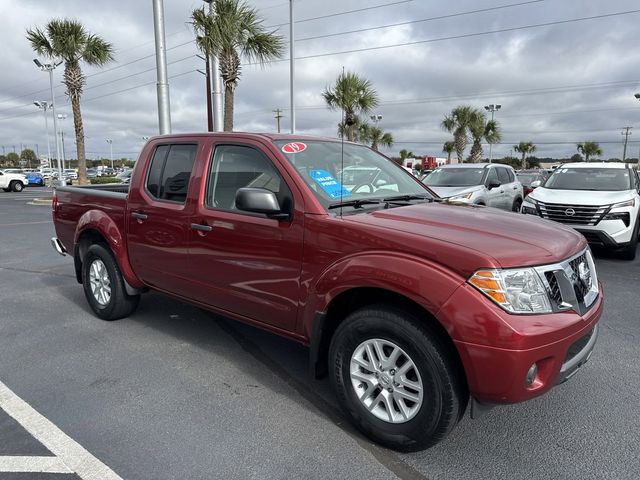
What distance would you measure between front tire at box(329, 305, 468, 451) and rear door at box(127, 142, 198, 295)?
1714 mm

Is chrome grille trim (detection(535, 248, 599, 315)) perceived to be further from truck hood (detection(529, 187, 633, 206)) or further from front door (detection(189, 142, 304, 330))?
truck hood (detection(529, 187, 633, 206))

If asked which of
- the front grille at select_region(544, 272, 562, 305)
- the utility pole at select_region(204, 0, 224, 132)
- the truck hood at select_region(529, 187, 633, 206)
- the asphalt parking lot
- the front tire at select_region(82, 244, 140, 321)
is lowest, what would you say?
the asphalt parking lot

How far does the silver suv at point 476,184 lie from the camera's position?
10.0m

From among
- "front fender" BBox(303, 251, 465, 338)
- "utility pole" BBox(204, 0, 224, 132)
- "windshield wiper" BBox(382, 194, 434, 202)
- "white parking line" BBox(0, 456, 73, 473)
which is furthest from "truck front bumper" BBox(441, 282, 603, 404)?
"utility pole" BBox(204, 0, 224, 132)

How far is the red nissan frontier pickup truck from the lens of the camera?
2.36 meters

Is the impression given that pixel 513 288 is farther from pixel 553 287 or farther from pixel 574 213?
pixel 574 213

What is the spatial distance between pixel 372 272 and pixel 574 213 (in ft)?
21.8

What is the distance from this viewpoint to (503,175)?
39.6 ft

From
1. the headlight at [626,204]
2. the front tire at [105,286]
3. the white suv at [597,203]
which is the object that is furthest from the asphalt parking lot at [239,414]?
A: the headlight at [626,204]

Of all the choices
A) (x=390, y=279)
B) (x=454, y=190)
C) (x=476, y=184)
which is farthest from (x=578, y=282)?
(x=476, y=184)

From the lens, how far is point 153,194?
421 centimetres

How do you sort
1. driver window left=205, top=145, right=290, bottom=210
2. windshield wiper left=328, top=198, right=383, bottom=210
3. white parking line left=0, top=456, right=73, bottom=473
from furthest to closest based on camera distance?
driver window left=205, top=145, right=290, bottom=210, windshield wiper left=328, top=198, right=383, bottom=210, white parking line left=0, top=456, right=73, bottom=473

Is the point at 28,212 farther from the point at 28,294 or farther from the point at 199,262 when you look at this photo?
the point at 199,262

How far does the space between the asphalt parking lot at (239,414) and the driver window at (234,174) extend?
4.53 feet
